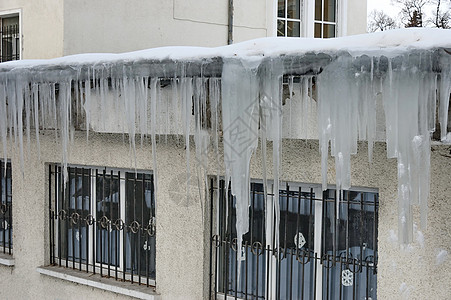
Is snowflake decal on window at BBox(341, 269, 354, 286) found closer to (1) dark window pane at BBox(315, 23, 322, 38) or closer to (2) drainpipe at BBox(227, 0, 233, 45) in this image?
(2) drainpipe at BBox(227, 0, 233, 45)

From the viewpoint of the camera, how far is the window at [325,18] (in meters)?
10.1

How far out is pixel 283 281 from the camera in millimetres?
5477

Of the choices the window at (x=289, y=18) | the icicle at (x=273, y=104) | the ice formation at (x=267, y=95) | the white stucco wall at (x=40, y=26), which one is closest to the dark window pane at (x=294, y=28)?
the window at (x=289, y=18)

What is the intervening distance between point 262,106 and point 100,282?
10.3 ft

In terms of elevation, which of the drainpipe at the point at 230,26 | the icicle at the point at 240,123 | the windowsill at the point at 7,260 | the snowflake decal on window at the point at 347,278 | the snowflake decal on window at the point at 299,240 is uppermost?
the drainpipe at the point at 230,26

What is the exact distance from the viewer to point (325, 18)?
33.8 ft

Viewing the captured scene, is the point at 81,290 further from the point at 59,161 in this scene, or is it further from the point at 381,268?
the point at 381,268

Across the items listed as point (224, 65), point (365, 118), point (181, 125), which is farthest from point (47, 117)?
point (365, 118)

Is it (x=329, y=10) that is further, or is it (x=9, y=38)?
(x=329, y=10)

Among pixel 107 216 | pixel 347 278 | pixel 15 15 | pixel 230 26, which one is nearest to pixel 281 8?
pixel 230 26

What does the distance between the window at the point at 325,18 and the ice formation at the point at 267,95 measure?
521 centimetres

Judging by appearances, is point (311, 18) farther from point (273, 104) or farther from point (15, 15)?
point (273, 104)

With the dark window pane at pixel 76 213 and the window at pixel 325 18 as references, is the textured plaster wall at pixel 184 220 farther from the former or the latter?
the window at pixel 325 18

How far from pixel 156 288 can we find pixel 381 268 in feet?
8.07
